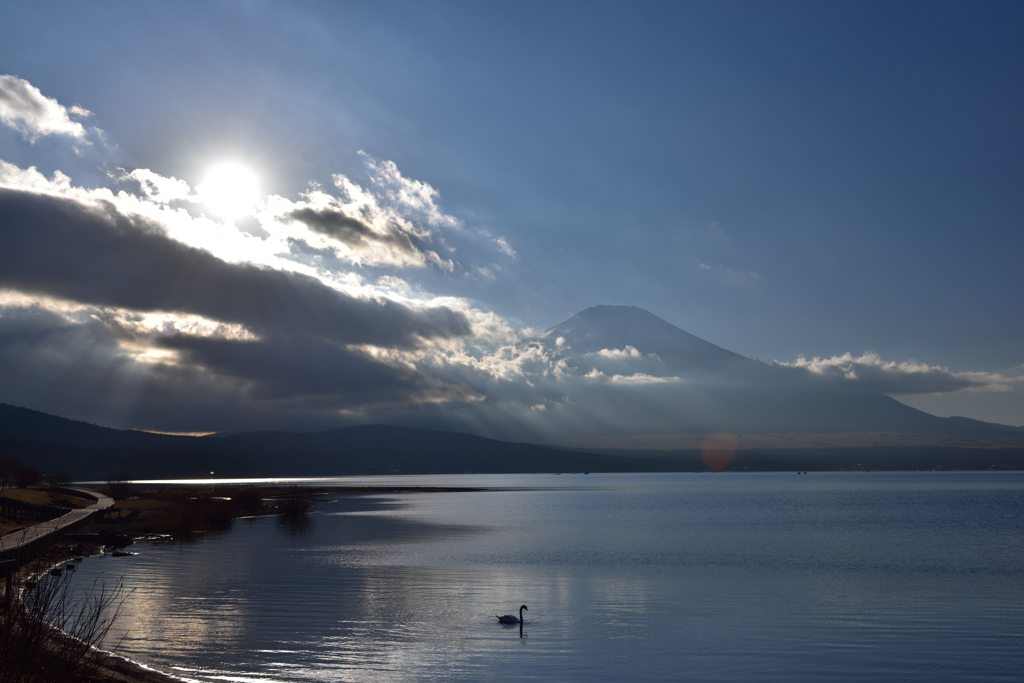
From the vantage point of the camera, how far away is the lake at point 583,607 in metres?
21.5

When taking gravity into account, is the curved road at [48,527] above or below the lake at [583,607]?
above

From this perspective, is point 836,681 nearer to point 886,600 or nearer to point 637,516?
point 886,600

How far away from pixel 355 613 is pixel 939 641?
22.3 metres

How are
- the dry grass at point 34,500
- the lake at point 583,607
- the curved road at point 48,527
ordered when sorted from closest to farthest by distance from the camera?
the lake at point 583,607
the curved road at point 48,527
the dry grass at point 34,500

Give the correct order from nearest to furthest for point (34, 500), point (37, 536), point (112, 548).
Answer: point (37, 536) → point (112, 548) → point (34, 500)

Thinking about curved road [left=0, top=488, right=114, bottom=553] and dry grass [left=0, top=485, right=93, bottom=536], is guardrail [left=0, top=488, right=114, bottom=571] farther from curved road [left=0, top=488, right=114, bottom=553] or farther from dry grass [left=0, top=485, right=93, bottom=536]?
dry grass [left=0, top=485, right=93, bottom=536]

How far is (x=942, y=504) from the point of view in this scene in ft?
345

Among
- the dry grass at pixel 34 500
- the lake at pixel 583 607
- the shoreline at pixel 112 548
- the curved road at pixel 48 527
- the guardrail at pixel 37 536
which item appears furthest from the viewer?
the dry grass at pixel 34 500

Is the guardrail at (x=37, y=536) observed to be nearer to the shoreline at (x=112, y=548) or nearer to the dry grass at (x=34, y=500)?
the shoreline at (x=112, y=548)

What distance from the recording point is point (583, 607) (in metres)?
30.9

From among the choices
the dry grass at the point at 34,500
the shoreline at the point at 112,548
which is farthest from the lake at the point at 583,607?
the dry grass at the point at 34,500

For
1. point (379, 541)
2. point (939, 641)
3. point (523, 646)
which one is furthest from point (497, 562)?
point (939, 641)

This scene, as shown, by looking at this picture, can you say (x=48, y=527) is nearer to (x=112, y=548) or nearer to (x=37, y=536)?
(x=112, y=548)

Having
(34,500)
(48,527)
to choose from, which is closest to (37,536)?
(48,527)
